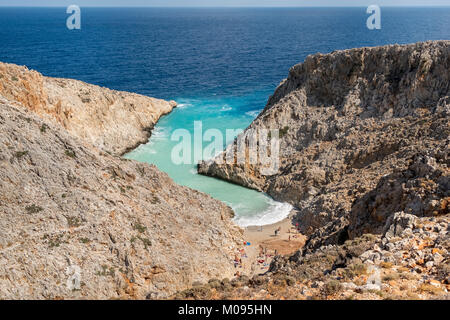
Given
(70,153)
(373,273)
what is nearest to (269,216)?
(70,153)

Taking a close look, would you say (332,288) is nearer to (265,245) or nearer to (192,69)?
(265,245)

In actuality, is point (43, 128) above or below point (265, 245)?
above

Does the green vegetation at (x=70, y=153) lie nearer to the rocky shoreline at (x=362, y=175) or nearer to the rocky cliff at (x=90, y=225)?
the rocky cliff at (x=90, y=225)

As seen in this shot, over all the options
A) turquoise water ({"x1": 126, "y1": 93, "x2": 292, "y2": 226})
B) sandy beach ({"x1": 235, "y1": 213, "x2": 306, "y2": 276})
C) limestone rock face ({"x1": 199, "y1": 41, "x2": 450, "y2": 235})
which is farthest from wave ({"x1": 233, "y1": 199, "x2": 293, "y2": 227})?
limestone rock face ({"x1": 199, "y1": 41, "x2": 450, "y2": 235})

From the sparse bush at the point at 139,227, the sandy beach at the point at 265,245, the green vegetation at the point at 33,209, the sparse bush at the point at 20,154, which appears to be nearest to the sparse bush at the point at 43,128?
the sparse bush at the point at 20,154
